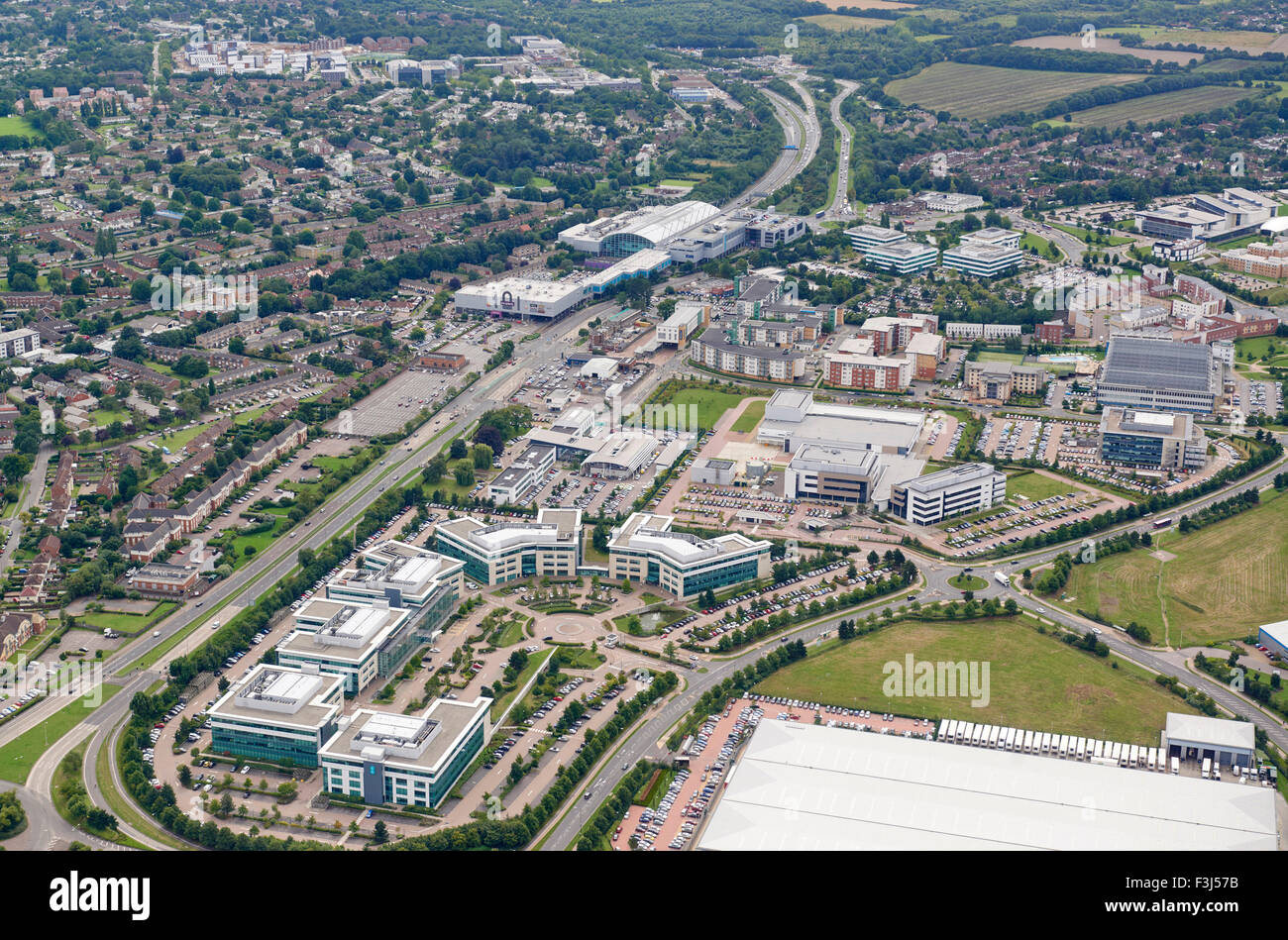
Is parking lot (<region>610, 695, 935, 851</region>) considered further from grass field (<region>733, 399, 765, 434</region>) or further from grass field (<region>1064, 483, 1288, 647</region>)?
grass field (<region>733, 399, 765, 434</region>)

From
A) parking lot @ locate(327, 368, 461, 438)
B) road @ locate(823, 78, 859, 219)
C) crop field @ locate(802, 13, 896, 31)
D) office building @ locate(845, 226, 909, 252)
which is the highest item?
crop field @ locate(802, 13, 896, 31)

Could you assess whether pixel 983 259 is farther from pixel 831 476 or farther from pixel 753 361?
pixel 831 476

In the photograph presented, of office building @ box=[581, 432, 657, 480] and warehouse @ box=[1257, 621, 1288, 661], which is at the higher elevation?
office building @ box=[581, 432, 657, 480]

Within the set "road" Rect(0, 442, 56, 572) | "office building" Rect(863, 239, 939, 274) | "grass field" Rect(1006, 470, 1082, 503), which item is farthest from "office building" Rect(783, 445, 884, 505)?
"office building" Rect(863, 239, 939, 274)

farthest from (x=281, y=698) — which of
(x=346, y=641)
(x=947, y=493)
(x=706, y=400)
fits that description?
(x=706, y=400)

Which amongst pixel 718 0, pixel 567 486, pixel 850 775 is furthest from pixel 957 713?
pixel 718 0

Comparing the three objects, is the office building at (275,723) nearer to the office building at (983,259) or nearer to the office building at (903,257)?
the office building at (903,257)

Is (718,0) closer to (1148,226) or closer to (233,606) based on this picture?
(1148,226)
